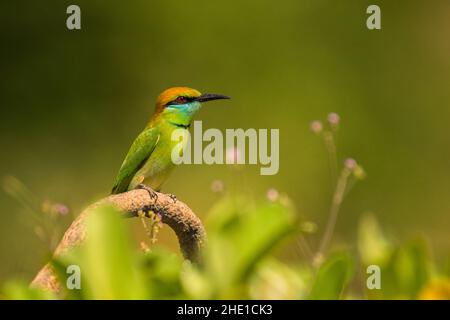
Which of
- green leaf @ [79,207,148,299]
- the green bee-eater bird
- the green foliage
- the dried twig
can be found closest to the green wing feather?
the green bee-eater bird

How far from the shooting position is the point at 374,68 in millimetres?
3570

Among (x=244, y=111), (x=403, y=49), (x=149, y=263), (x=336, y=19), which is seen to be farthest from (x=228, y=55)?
(x=149, y=263)

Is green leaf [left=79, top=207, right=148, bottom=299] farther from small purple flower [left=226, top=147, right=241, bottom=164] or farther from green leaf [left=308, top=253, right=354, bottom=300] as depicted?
small purple flower [left=226, top=147, right=241, bottom=164]

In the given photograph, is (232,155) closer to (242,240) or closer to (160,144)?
(242,240)

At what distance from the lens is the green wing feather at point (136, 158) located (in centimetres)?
202

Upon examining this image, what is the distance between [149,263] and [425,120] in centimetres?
298

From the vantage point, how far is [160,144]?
209 centimetres

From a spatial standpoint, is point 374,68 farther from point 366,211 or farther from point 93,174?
point 93,174

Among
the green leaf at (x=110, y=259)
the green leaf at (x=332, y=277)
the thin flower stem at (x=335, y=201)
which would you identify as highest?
the green leaf at (x=110, y=259)

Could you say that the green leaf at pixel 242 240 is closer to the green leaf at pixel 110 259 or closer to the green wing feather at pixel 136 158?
the green leaf at pixel 110 259

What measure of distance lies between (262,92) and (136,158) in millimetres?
1423

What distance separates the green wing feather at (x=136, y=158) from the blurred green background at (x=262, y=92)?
3.09ft

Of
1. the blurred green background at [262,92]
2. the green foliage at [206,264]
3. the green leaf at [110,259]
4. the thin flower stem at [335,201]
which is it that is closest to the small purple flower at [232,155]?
the thin flower stem at [335,201]

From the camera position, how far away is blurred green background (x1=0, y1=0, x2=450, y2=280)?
322 centimetres
